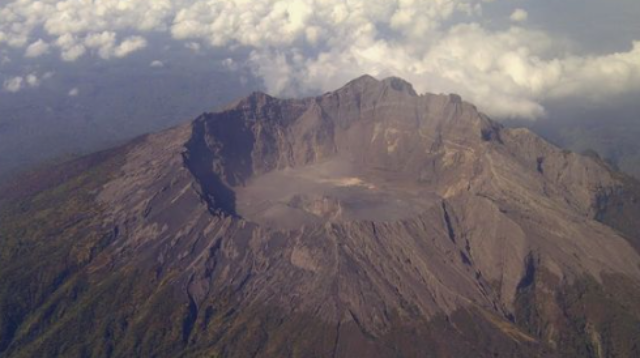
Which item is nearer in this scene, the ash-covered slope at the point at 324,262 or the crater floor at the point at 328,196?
the ash-covered slope at the point at 324,262

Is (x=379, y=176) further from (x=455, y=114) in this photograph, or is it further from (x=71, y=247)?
(x=71, y=247)

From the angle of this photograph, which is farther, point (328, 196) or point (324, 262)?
point (328, 196)

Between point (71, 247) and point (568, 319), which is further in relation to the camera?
point (71, 247)

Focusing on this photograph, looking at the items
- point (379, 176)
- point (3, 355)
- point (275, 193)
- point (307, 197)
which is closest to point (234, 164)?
point (275, 193)

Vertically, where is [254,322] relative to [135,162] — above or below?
below

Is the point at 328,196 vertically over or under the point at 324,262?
over

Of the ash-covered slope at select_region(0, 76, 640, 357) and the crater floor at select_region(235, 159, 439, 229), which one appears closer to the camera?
the ash-covered slope at select_region(0, 76, 640, 357)

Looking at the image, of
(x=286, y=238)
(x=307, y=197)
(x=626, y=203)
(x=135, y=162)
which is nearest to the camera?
(x=286, y=238)

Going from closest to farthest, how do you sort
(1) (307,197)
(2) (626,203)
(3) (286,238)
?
(3) (286,238)
(1) (307,197)
(2) (626,203)
